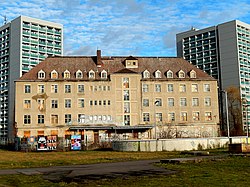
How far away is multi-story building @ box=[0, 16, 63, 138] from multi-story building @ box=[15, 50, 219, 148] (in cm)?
6435

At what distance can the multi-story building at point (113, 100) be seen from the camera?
68.1 metres

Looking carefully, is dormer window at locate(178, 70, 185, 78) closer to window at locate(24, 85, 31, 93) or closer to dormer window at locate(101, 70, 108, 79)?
dormer window at locate(101, 70, 108, 79)

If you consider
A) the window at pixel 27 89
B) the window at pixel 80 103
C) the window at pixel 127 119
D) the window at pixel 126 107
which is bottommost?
the window at pixel 127 119

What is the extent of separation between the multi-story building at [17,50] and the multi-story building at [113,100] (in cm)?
6435

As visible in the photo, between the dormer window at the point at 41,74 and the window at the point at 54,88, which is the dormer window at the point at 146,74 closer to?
the window at the point at 54,88

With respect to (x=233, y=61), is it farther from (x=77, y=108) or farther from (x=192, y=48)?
(x=77, y=108)

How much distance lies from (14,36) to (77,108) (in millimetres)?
78508

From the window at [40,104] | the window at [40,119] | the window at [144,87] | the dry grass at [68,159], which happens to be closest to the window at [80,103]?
the window at [40,104]

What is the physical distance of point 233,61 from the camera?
5020 inches

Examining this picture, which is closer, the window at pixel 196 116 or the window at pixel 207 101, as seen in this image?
the window at pixel 196 116

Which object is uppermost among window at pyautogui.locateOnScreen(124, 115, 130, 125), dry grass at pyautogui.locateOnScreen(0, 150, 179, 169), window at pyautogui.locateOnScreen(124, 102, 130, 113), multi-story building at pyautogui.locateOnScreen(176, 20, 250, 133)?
multi-story building at pyautogui.locateOnScreen(176, 20, 250, 133)

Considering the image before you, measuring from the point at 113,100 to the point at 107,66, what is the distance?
7.94m

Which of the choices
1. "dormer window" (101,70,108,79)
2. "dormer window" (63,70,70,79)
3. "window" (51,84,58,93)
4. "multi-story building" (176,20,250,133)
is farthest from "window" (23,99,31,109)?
"multi-story building" (176,20,250,133)

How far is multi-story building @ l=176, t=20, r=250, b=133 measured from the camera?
4998 inches
